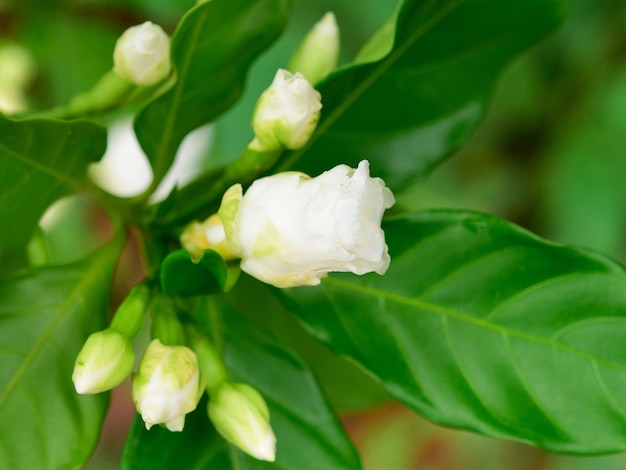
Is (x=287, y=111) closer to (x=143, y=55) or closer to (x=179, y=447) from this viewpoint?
(x=143, y=55)

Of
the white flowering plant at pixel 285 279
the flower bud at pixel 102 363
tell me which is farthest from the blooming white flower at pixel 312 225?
the flower bud at pixel 102 363

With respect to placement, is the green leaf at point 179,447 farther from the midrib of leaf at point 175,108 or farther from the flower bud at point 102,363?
the midrib of leaf at point 175,108

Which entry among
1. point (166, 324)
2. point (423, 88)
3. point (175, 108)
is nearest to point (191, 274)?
point (166, 324)

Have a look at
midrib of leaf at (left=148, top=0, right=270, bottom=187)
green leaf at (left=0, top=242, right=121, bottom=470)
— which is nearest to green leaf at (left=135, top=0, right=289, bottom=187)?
midrib of leaf at (left=148, top=0, right=270, bottom=187)

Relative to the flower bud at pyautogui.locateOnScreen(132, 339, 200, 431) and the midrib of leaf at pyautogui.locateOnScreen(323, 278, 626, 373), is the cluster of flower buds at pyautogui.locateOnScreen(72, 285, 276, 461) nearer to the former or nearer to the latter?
the flower bud at pyautogui.locateOnScreen(132, 339, 200, 431)

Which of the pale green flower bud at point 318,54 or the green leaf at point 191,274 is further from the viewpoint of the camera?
the pale green flower bud at point 318,54
